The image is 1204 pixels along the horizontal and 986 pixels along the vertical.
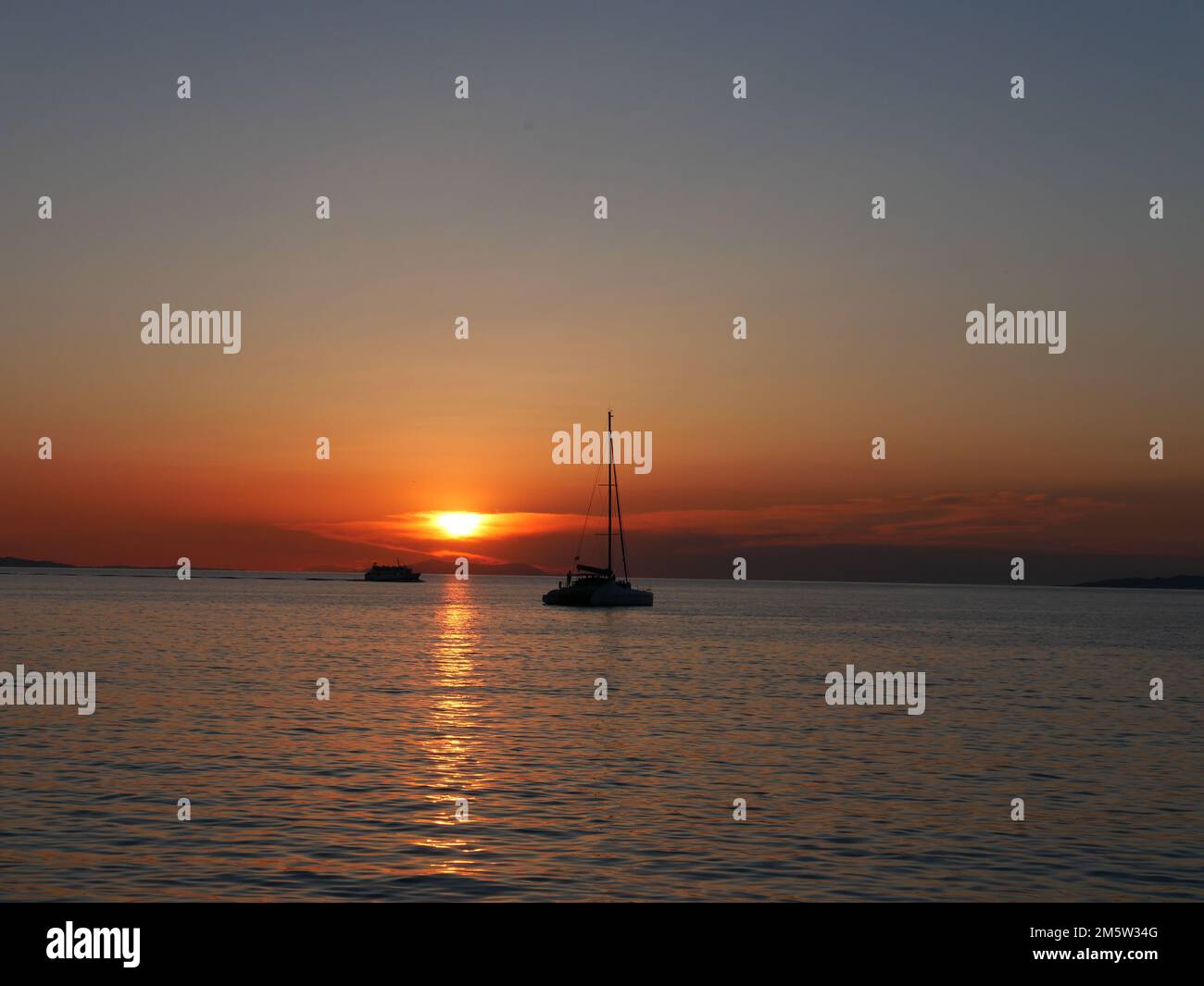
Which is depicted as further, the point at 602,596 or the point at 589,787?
the point at 602,596

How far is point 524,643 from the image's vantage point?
10506 cm

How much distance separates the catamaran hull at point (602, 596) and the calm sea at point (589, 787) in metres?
92.0

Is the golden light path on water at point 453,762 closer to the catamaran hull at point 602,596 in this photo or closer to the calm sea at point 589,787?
the calm sea at point 589,787

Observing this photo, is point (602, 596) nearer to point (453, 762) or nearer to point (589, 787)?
point (453, 762)

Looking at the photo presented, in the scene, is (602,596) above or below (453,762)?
above

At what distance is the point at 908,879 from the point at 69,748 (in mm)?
27309

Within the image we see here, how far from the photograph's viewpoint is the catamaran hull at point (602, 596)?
16438cm

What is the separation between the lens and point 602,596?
164750mm

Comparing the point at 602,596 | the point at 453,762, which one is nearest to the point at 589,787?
the point at 453,762

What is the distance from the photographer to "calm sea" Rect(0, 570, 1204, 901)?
2102cm

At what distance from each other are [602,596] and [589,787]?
134436 millimetres

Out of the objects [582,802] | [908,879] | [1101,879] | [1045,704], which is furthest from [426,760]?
[1045,704]
